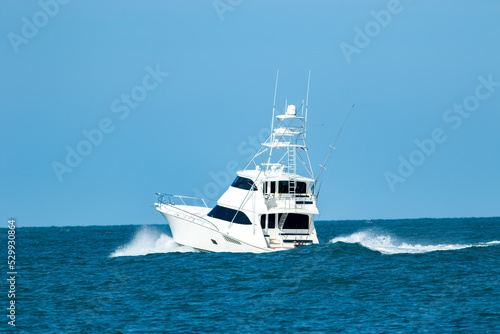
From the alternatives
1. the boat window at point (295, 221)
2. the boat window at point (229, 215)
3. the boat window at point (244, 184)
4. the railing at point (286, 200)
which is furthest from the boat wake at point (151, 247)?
the boat window at point (295, 221)

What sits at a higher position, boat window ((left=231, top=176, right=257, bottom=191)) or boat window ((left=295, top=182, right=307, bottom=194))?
boat window ((left=231, top=176, right=257, bottom=191))

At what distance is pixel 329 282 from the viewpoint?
26391mm

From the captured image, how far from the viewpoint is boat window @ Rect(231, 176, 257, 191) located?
3400cm

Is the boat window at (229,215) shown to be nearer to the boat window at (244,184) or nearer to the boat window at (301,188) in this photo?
the boat window at (244,184)

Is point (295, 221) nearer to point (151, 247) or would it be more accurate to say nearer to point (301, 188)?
point (301, 188)

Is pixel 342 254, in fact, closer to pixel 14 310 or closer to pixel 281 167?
pixel 281 167

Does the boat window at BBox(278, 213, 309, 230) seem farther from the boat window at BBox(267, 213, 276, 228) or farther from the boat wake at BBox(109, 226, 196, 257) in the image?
the boat wake at BBox(109, 226, 196, 257)

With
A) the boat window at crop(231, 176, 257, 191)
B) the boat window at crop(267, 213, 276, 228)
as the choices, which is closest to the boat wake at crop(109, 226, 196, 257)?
the boat window at crop(231, 176, 257, 191)

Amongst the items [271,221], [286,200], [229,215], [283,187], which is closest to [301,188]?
Answer: [283,187]

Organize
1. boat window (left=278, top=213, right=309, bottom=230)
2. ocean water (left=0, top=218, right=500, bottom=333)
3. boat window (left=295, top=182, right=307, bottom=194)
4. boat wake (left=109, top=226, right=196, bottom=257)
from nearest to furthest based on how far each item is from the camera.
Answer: ocean water (left=0, top=218, right=500, bottom=333) → boat window (left=278, top=213, right=309, bottom=230) → boat window (left=295, top=182, right=307, bottom=194) → boat wake (left=109, top=226, right=196, bottom=257)

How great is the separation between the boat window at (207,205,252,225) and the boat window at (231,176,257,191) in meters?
1.26

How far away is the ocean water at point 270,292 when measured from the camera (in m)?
20.6

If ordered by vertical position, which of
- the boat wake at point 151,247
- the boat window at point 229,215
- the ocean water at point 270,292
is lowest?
the ocean water at point 270,292

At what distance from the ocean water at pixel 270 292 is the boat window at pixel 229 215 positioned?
5.54ft
